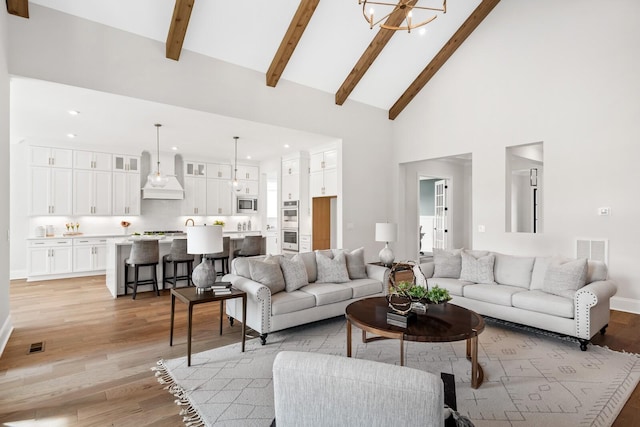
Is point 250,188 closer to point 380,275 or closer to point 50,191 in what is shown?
point 50,191

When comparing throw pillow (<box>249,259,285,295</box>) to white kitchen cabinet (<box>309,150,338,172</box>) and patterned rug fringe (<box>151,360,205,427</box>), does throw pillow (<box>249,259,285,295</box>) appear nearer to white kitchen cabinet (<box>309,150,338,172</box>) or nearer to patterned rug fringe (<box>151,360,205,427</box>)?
patterned rug fringe (<box>151,360,205,427</box>)

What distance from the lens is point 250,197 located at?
1003cm

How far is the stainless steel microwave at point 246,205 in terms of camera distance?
980cm

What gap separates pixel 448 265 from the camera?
15.8 ft

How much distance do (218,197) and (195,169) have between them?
3.10 ft

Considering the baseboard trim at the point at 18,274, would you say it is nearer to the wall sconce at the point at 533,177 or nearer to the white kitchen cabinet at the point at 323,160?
the white kitchen cabinet at the point at 323,160

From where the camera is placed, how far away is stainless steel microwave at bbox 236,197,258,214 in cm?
980

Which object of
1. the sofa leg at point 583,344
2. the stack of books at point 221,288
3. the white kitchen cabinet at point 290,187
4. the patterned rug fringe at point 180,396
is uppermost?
the white kitchen cabinet at point 290,187

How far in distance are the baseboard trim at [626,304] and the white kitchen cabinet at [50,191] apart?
9903 millimetres

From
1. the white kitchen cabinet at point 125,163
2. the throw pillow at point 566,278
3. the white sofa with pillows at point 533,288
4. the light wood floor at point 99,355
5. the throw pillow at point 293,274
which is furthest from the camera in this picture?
the white kitchen cabinet at point 125,163

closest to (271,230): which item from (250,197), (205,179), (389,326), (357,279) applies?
(250,197)

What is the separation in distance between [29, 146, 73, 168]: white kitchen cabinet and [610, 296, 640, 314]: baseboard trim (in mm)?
10078

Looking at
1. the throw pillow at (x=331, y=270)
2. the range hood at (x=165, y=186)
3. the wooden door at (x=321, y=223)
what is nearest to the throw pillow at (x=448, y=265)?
the throw pillow at (x=331, y=270)

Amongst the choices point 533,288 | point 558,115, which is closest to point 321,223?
point 533,288
